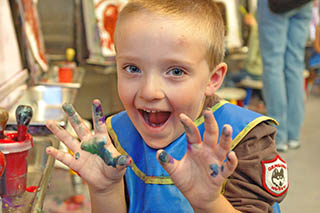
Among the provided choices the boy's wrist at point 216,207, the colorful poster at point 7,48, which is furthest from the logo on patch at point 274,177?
the colorful poster at point 7,48

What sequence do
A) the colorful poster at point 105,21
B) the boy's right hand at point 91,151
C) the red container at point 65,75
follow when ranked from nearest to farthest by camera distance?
the boy's right hand at point 91,151
the red container at point 65,75
the colorful poster at point 105,21

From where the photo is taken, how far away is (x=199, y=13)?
0.97 meters

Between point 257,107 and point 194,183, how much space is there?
3149 millimetres

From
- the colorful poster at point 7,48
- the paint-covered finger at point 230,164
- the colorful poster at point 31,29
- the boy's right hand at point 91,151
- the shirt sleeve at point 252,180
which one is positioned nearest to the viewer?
the paint-covered finger at point 230,164

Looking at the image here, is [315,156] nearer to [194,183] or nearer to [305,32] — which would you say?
[305,32]

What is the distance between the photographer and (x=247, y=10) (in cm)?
434

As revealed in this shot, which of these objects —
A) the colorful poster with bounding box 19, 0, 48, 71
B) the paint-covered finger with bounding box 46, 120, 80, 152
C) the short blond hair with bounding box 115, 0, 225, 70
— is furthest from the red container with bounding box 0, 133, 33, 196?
the colorful poster with bounding box 19, 0, 48, 71

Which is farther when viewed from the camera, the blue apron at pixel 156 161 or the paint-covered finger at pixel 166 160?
the blue apron at pixel 156 161

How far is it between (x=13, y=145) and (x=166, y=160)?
0.42 metres

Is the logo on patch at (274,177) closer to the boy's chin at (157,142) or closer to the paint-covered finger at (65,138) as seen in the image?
the boy's chin at (157,142)

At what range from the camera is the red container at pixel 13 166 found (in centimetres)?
97

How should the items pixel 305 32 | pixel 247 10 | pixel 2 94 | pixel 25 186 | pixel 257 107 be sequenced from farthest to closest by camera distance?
pixel 247 10
pixel 257 107
pixel 305 32
pixel 2 94
pixel 25 186

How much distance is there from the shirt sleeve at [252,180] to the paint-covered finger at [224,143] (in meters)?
0.22

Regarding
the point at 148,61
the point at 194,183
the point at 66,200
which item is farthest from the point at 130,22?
the point at 66,200
